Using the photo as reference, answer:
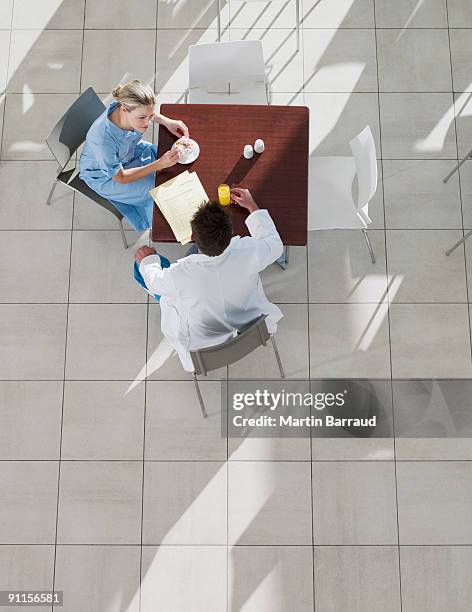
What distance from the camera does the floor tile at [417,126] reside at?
4340 millimetres

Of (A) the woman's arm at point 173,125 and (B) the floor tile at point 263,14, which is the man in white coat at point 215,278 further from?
(B) the floor tile at point 263,14

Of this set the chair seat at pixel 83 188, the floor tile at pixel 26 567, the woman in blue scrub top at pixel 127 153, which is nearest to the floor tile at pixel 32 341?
the chair seat at pixel 83 188

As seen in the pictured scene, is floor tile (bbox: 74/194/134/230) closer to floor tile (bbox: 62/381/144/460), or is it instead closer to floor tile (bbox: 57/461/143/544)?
floor tile (bbox: 62/381/144/460)

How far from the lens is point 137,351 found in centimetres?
402

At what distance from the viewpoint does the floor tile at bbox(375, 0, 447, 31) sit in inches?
180

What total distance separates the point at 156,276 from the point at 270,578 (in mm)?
1884

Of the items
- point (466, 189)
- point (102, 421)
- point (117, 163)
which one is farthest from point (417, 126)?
point (102, 421)

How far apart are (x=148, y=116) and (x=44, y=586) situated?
8.88 feet

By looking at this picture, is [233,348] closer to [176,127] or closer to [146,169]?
[146,169]

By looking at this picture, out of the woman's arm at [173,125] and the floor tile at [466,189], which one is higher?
the woman's arm at [173,125]

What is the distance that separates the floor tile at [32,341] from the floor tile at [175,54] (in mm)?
1733

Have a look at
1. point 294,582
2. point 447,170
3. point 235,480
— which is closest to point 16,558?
point 235,480

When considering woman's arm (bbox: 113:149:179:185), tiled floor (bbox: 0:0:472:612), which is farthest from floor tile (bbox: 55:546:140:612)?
woman's arm (bbox: 113:149:179:185)

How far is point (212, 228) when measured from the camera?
9.45 feet
